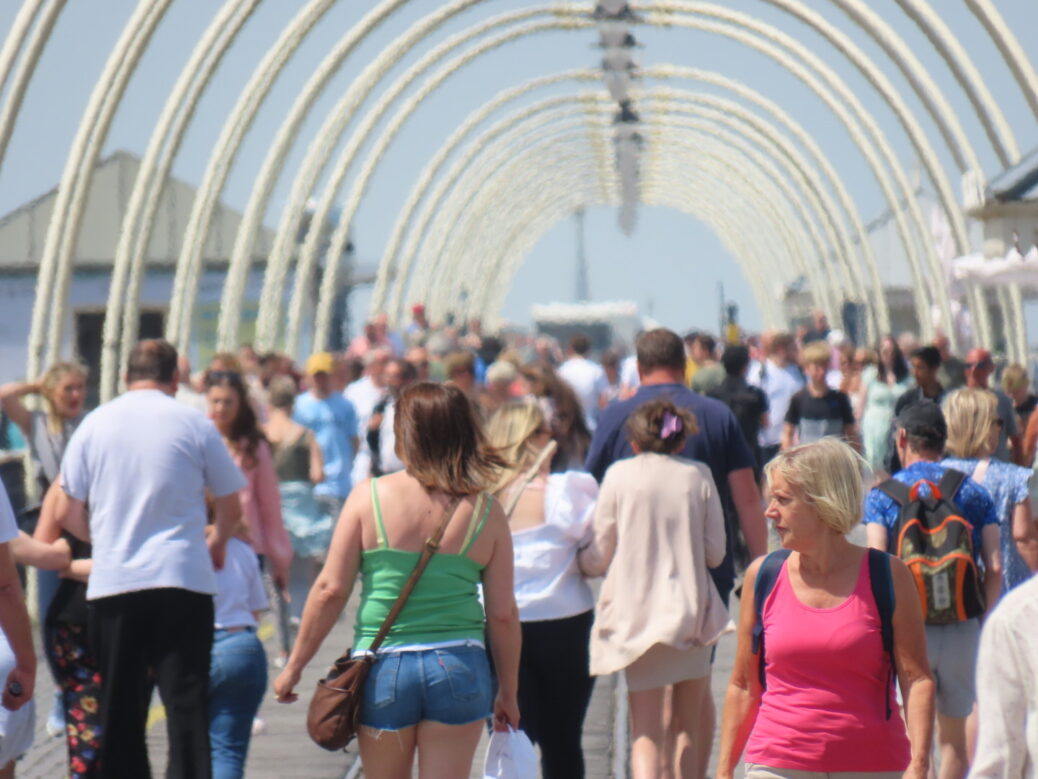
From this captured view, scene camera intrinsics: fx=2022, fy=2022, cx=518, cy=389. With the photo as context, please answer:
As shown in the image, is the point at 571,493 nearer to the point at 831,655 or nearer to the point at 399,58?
the point at 831,655

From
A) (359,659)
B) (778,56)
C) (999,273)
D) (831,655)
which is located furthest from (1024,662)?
(778,56)

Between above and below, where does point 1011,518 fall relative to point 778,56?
below

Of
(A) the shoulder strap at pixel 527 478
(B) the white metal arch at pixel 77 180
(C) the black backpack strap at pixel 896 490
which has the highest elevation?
(B) the white metal arch at pixel 77 180

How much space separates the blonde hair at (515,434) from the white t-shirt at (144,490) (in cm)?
101

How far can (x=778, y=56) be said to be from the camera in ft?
78.6

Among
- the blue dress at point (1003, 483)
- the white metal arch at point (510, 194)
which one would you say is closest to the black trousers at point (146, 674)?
the blue dress at point (1003, 483)

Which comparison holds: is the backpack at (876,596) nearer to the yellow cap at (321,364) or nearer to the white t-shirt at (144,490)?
the white t-shirt at (144,490)

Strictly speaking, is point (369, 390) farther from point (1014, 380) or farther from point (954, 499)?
point (954, 499)

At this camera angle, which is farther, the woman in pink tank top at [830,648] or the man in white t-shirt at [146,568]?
the man in white t-shirt at [146,568]

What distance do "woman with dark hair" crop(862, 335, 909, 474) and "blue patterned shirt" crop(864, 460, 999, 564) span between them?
8652 millimetres

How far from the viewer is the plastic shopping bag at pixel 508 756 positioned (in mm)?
5863

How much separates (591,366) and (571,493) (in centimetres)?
1231

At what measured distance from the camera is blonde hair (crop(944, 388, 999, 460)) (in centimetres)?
809

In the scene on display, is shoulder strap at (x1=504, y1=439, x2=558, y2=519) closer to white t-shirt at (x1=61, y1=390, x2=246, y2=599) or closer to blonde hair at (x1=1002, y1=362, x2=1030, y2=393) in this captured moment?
white t-shirt at (x1=61, y1=390, x2=246, y2=599)
